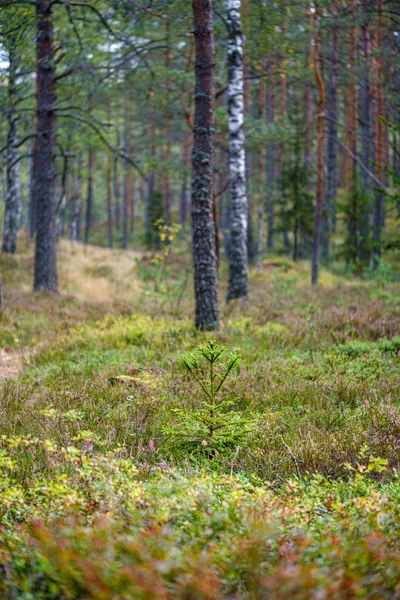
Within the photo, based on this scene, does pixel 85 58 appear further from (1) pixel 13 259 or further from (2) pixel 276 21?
(1) pixel 13 259

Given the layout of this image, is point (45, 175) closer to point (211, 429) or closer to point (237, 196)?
point (237, 196)

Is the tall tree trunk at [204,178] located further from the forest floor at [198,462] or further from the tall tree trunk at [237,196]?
the tall tree trunk at [237,196]

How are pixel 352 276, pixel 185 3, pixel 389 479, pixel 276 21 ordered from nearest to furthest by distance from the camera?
pixel 389 479
pixel 185 3
pixel 276 21
pixel 352 276

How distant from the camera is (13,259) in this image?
1797 centimetres

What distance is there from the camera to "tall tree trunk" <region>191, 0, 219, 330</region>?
852 centimetres

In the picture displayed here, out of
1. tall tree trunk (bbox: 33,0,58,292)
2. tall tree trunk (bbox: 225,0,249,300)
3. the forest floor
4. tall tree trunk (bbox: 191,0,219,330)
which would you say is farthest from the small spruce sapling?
tall tree trunk (bbox: 33,0,58,292)

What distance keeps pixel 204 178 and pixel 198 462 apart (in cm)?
571

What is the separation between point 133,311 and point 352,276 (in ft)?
40.5

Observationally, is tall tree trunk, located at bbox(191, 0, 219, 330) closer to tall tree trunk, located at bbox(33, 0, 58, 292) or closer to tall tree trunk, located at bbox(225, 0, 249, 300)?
tall tree trunk, located at bbox(225, 0, 249, 300)

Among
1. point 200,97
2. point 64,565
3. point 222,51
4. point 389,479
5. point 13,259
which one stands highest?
point 222,51

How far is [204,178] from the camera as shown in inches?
338

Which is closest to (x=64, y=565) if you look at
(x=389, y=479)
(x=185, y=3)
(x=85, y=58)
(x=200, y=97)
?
(x=389, y=479)

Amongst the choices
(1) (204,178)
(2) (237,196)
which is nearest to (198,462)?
(1) (204,178)

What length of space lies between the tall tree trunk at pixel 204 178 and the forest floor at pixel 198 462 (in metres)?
0.64
